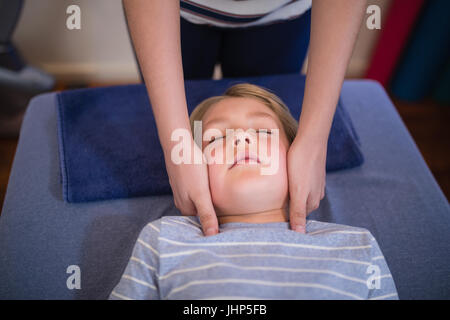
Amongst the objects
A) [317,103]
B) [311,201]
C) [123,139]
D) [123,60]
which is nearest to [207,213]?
[311,201]

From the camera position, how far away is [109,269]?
34.9 inches

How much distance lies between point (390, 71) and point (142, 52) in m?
1.82

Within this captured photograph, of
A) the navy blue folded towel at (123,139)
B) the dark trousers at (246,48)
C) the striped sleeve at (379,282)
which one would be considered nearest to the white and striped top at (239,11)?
the dark trousers at (246,48)

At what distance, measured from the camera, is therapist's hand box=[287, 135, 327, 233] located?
0.79 meters

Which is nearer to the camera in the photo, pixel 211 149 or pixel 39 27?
pixel 211 149

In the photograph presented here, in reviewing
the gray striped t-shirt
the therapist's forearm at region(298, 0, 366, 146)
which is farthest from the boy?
the therapist's forearm at region(298, 0, 366, 146)

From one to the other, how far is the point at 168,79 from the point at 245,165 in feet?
0.90

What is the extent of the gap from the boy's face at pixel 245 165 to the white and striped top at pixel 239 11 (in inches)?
10.7

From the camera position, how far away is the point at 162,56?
0.74m

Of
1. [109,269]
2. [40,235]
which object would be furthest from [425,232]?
[40,235]

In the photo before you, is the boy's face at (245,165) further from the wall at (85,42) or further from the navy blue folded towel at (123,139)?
the wall at (85,42)

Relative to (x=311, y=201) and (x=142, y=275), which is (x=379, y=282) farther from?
(x=142, y=275)
